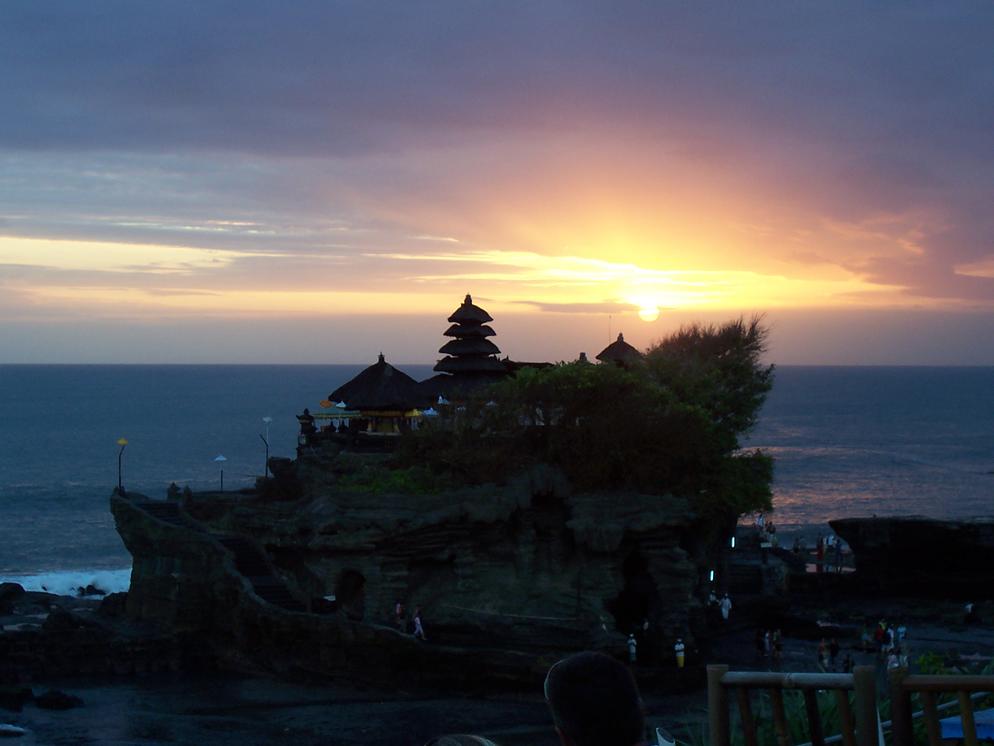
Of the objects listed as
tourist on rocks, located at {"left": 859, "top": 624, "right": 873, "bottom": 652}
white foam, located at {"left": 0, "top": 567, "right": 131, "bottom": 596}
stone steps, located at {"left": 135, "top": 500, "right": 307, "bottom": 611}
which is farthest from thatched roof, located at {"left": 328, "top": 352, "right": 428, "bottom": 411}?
white foam, located at {"left": 0, "top": 567, "right": 131, "bottom": 596}

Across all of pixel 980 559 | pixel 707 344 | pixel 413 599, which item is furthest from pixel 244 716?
pixel 980 559

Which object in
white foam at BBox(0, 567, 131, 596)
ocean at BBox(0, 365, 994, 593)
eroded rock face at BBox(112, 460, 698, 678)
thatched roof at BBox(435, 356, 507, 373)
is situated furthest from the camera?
ocean at BBox(0, 365, 994, 593)

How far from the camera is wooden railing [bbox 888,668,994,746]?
6.15 meters

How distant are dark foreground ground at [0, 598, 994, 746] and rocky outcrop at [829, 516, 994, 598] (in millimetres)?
12075

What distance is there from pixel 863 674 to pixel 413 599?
26.7m

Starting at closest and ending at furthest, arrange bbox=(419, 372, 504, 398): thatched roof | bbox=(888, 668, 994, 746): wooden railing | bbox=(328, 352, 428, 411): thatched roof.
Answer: bbox=(888, 668, 994, 746): wooden railing < bbox=(328, 352, 428, 411): thatched roof < bbox=(419, 372, 504, 398): thatched roof

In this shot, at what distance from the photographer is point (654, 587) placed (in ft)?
109

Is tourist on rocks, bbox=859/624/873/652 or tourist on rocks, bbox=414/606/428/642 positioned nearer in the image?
tourist on rocks, bbox=414/606/428/642

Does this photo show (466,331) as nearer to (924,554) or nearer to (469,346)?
(469,346)

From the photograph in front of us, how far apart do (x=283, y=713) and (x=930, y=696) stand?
23.6 m

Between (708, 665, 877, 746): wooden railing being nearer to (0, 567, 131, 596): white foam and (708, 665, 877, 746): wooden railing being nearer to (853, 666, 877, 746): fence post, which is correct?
(853, 666, 877, 746): fence post

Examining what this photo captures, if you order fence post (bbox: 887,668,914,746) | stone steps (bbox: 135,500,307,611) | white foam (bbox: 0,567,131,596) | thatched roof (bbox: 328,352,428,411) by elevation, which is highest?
thatched roof (bbox: 328,352,428,411)

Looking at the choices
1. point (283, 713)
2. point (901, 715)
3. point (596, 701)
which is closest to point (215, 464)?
point (283, 713)

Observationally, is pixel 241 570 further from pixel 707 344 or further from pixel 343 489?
pixel 707 344
